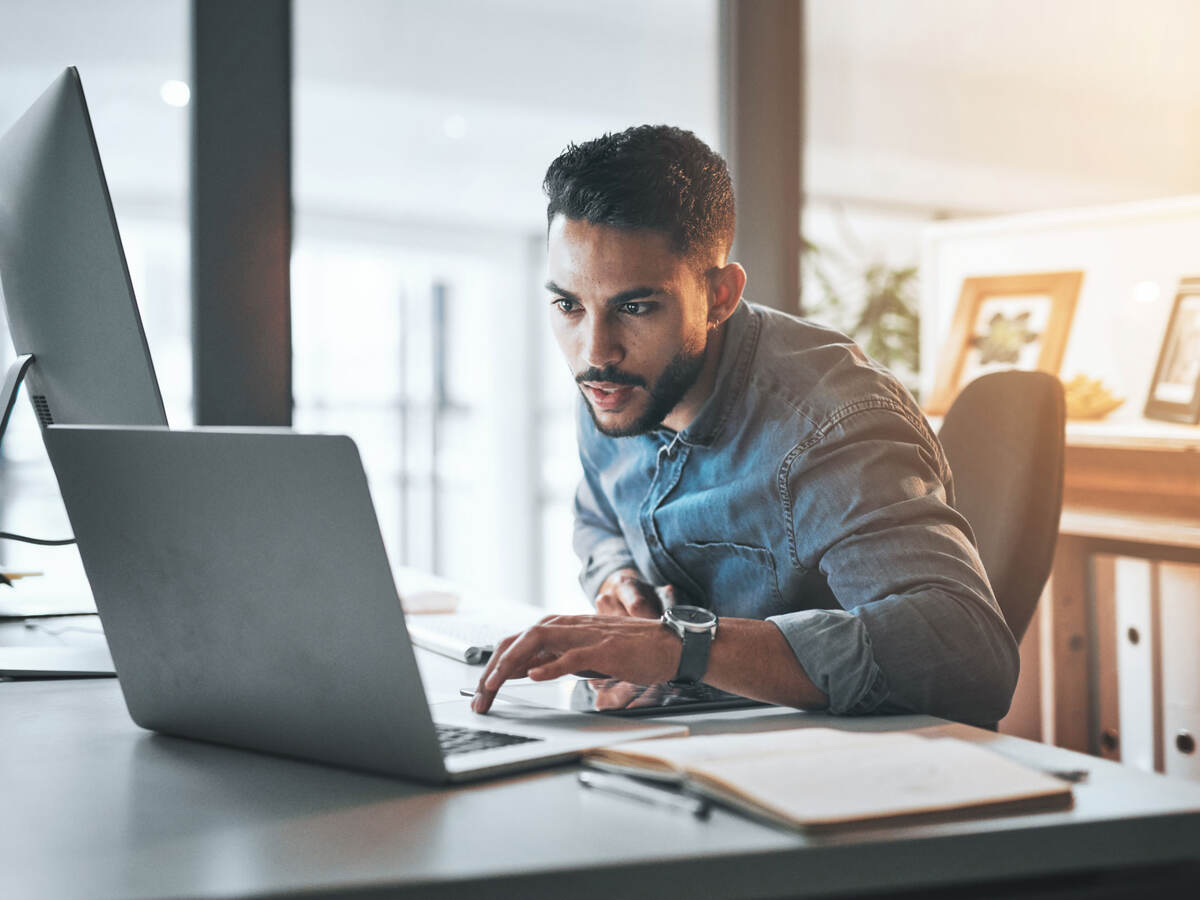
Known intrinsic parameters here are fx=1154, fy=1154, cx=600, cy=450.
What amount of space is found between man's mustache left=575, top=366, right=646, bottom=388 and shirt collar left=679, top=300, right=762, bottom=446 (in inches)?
4.0

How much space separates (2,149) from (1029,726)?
2175 mm

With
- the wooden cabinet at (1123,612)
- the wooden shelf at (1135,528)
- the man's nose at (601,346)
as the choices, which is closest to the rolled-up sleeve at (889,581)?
the man's nose at (601,346)

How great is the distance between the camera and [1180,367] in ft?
7.43

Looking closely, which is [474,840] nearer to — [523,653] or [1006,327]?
[523,653]

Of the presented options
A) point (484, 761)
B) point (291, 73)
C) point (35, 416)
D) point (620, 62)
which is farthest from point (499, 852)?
point (620, 62)

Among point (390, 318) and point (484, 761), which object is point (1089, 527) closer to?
point (484, 761)

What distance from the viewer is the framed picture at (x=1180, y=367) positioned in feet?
7.30

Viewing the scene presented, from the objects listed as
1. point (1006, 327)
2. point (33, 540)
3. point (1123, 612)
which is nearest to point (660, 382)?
point (33, 540)

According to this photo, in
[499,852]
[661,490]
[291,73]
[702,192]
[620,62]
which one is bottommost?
[499,852]

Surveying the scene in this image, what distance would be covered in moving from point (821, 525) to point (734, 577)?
241 millimetres

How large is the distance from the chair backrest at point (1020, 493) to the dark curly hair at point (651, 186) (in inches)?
16.8

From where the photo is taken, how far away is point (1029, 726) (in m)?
2.46

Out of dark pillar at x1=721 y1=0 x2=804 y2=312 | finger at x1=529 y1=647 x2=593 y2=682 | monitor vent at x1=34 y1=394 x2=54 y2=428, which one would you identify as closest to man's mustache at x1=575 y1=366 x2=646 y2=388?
finger at x1=529 y1=647 x2=593 y2=682

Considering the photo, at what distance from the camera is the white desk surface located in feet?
1.86
